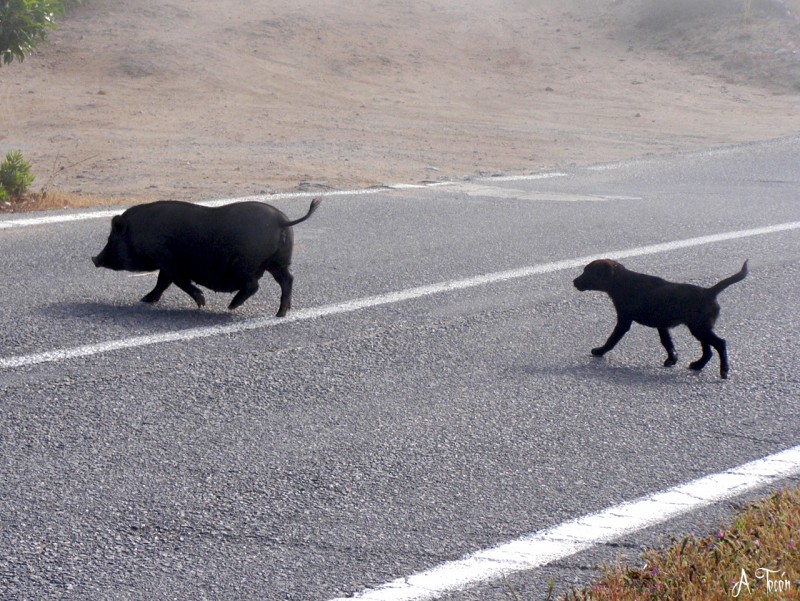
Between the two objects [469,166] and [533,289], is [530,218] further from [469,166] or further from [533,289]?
[469,166]

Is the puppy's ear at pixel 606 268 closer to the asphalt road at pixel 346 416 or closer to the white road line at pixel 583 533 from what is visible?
the asphalt road at pixel 346 416

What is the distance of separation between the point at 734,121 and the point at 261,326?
18719mm

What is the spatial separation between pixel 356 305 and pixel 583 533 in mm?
3505

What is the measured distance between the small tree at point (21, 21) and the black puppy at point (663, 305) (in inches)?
292

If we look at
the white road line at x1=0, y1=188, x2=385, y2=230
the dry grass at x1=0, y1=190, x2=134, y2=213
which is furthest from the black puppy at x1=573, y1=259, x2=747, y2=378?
the dry grass at x1=0, y1=190, x2=134, y2=213

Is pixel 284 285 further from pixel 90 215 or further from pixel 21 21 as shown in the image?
pixel 21 21

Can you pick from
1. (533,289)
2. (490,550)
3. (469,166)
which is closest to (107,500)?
(490,550)

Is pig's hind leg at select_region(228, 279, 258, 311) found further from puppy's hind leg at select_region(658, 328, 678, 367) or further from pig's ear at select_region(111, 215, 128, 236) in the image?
puppy's hind leg at select_region(658, 328, 678, 367)

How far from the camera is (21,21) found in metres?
11.6

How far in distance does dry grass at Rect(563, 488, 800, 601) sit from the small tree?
32.1 feet

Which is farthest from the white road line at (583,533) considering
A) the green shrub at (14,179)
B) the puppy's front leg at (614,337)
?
the green shrub at (14,179)

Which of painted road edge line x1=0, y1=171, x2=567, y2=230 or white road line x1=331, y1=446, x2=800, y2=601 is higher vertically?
white road line x1=331, y1=446, x2=800, y2=601

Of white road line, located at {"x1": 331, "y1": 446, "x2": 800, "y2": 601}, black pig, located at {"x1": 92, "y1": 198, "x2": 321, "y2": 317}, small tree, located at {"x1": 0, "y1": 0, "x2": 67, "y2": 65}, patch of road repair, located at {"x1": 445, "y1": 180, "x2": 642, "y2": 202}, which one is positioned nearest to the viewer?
white road line, located at {"x1": 331, "y1": 446, "x2": 800, "y2": 601}

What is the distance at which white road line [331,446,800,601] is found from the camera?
11.7 feet
